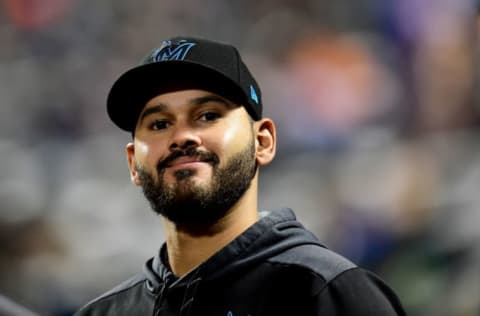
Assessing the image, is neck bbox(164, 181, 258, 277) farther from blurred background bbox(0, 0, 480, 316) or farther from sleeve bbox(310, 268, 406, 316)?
blurred background bbox(0, 0, 480, 316)

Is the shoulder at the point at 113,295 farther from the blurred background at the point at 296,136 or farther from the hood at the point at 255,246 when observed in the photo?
the blurred background at the point at 296,136

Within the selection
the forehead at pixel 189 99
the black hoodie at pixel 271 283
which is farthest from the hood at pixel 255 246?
the forehead at pixel 189 99

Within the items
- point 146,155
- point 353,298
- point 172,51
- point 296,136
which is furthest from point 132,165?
point 296,136

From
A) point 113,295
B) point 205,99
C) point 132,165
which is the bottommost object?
point 113,295

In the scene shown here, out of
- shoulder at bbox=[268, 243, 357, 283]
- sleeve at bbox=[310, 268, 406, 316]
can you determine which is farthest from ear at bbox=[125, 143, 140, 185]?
sleeve at bbox=[310, 268, 406, 316]

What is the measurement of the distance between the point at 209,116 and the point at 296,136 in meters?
1.11

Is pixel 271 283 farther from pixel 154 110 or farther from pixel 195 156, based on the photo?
pixel 154 110

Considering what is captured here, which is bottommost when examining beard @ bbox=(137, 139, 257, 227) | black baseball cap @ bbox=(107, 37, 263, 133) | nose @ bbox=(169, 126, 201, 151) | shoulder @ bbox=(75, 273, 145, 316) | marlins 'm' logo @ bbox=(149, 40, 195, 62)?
shoulder @ bbox=(75, 273, 145, 316)

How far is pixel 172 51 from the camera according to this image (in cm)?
121

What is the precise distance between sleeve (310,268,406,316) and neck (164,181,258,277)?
0.23 metres

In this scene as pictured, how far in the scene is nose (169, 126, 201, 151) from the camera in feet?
3.76

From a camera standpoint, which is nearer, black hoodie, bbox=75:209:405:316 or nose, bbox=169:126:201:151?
black hoodie, bbox=75:209:405:316

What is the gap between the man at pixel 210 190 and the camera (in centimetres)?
111

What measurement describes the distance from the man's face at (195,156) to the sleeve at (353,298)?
23 cm
